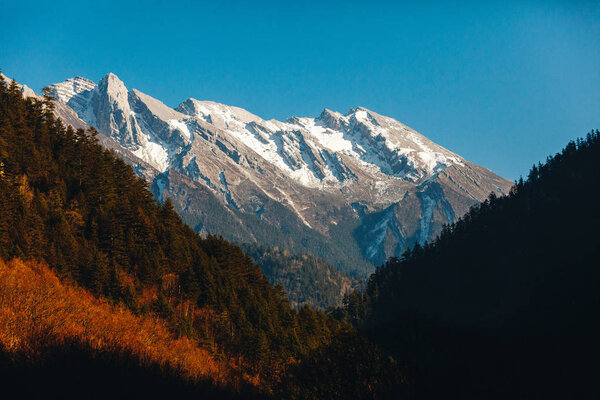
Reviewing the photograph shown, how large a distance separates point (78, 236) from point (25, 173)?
444 inches

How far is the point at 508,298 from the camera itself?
9400cm

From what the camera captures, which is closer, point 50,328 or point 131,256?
point 50,328

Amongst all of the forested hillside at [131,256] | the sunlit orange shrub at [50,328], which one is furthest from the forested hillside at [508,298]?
the sunlit orange shrub at [50,328]

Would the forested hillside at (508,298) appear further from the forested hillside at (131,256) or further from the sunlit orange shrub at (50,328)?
the sunlit orange shrub at (50,328)

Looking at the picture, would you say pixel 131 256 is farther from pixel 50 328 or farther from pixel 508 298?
pixel 508 298

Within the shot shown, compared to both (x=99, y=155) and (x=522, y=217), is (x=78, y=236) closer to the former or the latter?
(x=99, y=155)

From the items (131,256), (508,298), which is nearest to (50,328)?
(131,256)

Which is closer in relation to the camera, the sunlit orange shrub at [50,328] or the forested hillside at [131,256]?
the sunlit orange shrub at [50,328]

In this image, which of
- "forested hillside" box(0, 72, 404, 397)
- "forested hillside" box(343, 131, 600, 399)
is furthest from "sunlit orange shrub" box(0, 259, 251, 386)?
"forested hillside" box(343, 131, 600, 399)

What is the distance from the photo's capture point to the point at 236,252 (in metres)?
74.0

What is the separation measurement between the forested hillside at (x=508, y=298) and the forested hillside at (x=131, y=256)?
44.6 feet

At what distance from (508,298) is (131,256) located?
88534mm

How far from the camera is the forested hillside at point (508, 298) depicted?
36.5 m

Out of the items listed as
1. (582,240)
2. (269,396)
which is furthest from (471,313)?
(269,396)
